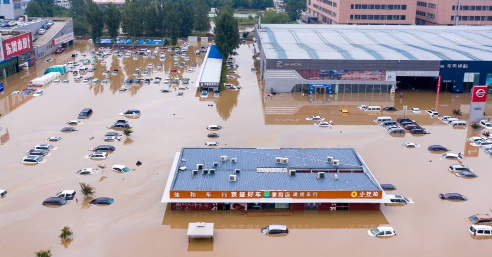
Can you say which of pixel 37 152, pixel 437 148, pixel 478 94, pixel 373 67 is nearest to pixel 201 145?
pixel 37 152

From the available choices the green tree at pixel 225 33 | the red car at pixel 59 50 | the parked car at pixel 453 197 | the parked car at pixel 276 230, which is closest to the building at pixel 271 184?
the parked car at pixel 276 230

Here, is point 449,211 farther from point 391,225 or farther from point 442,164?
point 442,164

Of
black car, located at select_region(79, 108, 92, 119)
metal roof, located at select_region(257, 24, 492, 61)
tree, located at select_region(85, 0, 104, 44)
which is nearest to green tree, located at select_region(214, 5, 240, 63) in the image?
metal roof, located at select_region(257, 24, 492, 61)

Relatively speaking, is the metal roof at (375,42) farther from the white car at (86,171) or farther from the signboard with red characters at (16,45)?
the signboard with red characters at (16,45)

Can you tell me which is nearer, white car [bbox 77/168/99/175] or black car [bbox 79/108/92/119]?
white car [bbox 77/168/99/175]

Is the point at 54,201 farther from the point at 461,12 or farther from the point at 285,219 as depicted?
the point at 461,12

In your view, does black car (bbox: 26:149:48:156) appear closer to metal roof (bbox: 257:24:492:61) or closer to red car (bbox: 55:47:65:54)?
metal roof (bbox: 257:24:492:61)
